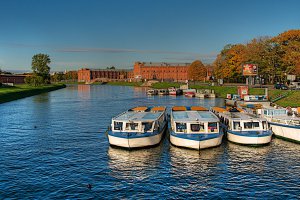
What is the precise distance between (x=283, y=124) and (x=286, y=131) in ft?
3.68

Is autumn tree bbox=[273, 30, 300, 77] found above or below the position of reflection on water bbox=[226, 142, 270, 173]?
above

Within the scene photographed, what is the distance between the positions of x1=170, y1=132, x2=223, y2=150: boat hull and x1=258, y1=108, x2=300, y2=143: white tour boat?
968cm

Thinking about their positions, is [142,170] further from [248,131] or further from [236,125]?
[248,131]

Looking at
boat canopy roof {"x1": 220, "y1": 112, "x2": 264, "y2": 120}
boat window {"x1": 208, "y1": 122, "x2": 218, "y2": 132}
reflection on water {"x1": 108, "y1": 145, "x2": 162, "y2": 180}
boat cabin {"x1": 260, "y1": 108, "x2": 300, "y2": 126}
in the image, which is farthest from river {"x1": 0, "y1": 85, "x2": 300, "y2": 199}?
boat canopy roof {"x1": 220, "y1": 112, "x2": 264, "y2": 120}

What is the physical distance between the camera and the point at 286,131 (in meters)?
41.0

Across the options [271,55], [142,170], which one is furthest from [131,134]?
[271,55]

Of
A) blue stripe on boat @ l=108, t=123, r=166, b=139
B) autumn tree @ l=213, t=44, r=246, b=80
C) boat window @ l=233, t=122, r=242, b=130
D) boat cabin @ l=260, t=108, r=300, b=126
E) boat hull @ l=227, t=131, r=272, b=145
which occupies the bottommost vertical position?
boat hull @ l=227, t=131, r=272, b=145

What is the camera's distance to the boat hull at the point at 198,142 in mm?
35562

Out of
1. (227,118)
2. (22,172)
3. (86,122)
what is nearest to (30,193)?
(22,172)

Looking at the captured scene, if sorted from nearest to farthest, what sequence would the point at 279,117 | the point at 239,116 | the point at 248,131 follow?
the point at 248,131
the point at 239,116
the point at 279,117

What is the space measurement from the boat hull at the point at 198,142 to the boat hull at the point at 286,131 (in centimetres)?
965

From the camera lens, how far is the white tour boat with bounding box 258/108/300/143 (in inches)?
1565

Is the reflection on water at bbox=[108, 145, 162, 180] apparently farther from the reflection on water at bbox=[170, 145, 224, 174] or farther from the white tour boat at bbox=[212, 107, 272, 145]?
the white tour boat at bbox=[212, 107, 272, 145]

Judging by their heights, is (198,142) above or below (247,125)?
below
